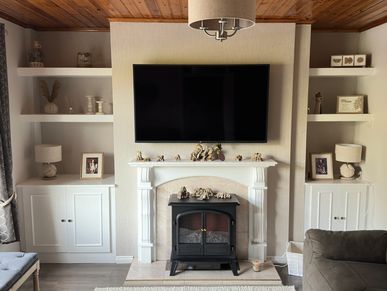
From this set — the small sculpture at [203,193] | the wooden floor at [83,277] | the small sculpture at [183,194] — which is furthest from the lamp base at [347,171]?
the small sculpture at [183,194]

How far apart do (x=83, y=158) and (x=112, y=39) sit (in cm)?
131

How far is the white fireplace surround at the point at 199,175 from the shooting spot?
3855 millimetres

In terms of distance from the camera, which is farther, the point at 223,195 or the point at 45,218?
the point at 45,218

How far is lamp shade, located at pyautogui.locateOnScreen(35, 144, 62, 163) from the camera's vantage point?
4.04 meters

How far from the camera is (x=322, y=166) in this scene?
13.9 feet

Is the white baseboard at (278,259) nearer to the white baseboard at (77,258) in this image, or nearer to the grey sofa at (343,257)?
the grey sofa at (343,257)

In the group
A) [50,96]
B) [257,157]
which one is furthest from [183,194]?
[50,96]

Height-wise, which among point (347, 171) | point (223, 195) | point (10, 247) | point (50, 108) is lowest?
point (10, 247)

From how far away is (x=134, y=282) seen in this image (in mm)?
3584

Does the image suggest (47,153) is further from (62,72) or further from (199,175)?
(199,175)

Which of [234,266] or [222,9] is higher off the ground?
[222,9]

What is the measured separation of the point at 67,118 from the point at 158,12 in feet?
4.63

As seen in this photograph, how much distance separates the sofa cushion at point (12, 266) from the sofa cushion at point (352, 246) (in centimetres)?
216

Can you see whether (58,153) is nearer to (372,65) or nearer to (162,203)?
(162,203)
